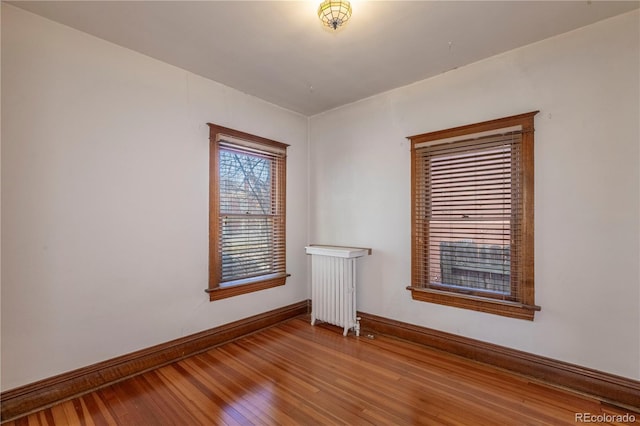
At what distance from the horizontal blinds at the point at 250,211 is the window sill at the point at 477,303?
174 cm

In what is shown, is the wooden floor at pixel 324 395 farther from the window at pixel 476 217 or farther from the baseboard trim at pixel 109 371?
the window at pixel 476 217

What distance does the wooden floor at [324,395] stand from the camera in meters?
1.98

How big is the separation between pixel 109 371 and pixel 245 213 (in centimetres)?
186

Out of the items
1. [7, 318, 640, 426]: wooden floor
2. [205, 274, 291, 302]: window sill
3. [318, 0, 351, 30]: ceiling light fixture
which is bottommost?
[7, 318, 640, 426]: wooden floor

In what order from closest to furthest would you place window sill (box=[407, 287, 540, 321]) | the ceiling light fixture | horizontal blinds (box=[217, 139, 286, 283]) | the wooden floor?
the ceiling light fixture → the wooden floor → window sill (box=[407, 287, 540, 321]) → horizontal blinds (box=[217, 139, 286, 283])

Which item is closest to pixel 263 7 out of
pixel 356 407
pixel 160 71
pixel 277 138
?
pixel 160 71

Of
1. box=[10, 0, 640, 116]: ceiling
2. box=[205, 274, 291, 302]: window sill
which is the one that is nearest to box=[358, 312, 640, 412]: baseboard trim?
box=[205, 274, 291, 302]: window sill

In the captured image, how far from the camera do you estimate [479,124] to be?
2.79 metres

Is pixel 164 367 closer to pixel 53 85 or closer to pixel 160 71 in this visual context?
pixel 53 85

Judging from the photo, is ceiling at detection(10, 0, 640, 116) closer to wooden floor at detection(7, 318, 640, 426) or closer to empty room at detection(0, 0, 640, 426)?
empty room at detection(0, 0, 640, 426)

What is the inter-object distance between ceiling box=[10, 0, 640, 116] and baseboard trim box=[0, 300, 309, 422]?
8.59ft

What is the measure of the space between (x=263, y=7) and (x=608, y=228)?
9.70 feet

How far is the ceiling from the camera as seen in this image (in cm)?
207

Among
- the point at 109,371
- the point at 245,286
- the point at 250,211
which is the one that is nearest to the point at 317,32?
the point at 250,211
